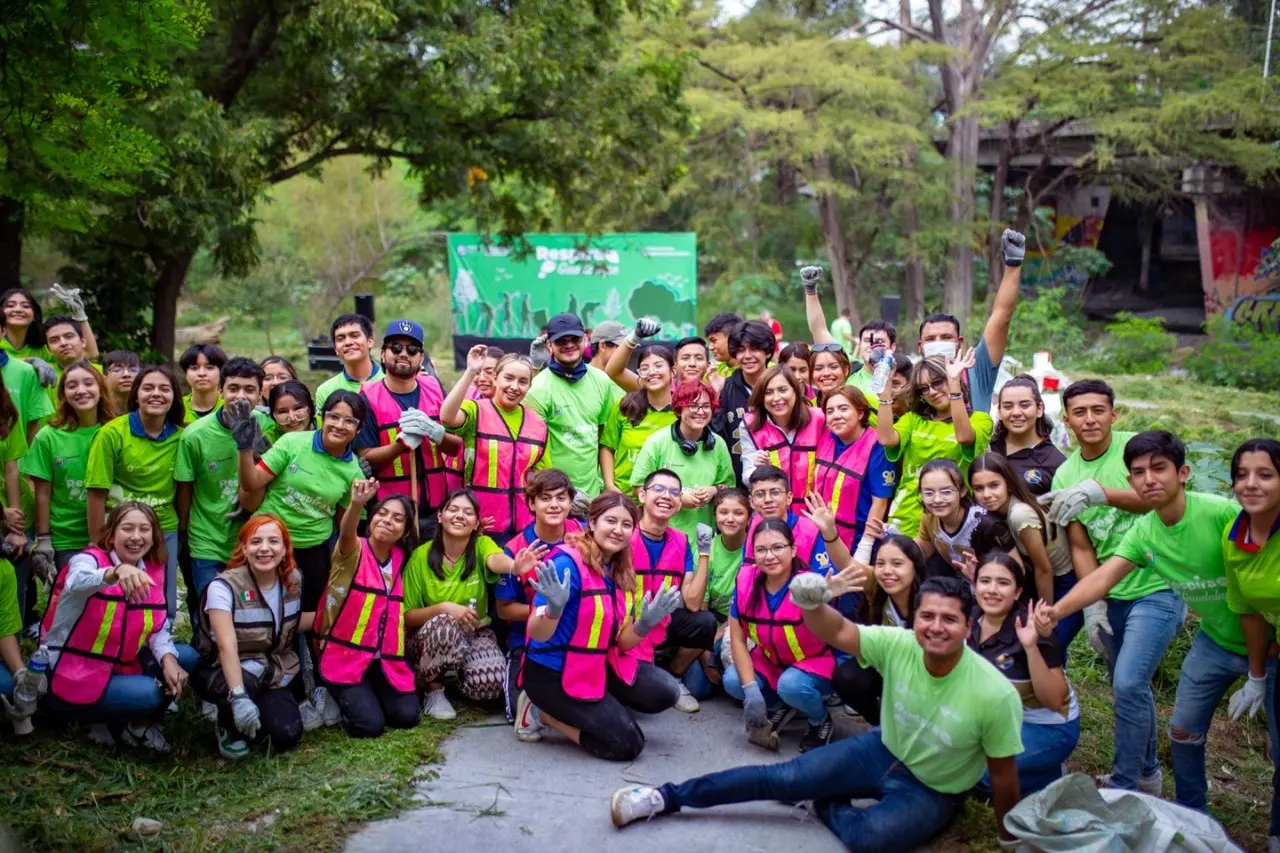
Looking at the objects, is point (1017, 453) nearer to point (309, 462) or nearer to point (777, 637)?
point (777, 637)

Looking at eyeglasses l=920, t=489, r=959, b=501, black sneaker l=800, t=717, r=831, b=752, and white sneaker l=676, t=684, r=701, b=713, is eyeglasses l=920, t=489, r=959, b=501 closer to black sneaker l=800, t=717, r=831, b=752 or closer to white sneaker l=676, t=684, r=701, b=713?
black sneaker l=800, t=717, r=831, b=752

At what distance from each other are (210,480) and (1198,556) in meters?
3.96

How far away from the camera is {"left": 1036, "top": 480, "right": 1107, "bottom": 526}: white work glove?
4.24 meters

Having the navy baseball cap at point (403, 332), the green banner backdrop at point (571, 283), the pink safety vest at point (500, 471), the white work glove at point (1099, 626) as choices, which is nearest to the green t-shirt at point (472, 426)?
the pink safety vest at point (500, 471)

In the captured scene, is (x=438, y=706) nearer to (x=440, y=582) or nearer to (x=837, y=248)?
(x=440, y=582)

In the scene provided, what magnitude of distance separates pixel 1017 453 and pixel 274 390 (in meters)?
3.31

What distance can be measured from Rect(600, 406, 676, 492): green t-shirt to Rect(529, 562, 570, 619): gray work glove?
4.41ft

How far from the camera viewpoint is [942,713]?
3809 millimetres

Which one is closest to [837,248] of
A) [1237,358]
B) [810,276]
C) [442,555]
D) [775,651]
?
[1237,358]

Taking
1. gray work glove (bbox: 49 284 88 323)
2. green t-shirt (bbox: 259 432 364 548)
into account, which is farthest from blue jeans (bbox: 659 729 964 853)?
gray work glove (bbox: 49 284 88 323)

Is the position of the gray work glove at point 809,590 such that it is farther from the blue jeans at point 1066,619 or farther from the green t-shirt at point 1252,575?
the green t-shirt at point 1252,575

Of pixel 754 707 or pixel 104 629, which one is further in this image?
pixel 754 707

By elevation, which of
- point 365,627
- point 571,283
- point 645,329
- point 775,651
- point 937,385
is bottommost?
point 775,651

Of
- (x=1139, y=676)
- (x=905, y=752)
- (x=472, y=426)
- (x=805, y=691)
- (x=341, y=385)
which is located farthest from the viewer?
(x=341, y=385)
